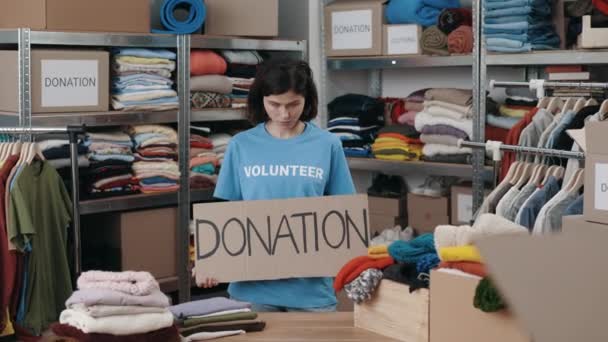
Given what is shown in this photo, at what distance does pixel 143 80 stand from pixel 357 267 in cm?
246

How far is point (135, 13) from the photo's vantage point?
14.7 feet

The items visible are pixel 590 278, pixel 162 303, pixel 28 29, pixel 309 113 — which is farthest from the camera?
pixel 28 29

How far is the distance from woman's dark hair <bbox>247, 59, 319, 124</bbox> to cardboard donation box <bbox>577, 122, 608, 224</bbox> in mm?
1146

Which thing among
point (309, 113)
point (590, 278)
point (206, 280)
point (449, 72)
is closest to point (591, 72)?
point (449, 72)

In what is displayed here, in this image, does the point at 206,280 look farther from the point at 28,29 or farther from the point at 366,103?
the point at 366,103

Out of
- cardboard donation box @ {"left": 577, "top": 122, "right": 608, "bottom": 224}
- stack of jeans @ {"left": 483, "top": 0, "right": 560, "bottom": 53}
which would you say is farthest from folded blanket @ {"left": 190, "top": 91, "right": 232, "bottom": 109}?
cardboard donation box @ {"left": 577, "top": 122, "right": 608, "bottom": 224}

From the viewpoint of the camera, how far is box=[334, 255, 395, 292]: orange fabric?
93.5 inches

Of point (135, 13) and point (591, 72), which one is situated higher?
point (135, 13)

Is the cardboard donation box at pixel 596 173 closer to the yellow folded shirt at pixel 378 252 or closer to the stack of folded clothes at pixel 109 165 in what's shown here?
the yellow folded shirt at pixel 378 252

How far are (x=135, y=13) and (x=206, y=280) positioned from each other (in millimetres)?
2159

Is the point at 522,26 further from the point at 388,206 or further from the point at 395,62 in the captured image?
the point at 388,206

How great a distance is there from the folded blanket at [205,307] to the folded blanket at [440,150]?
7.58 ft

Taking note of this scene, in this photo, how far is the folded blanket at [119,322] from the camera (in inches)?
84.2

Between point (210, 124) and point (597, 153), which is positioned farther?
point (210, 124)
